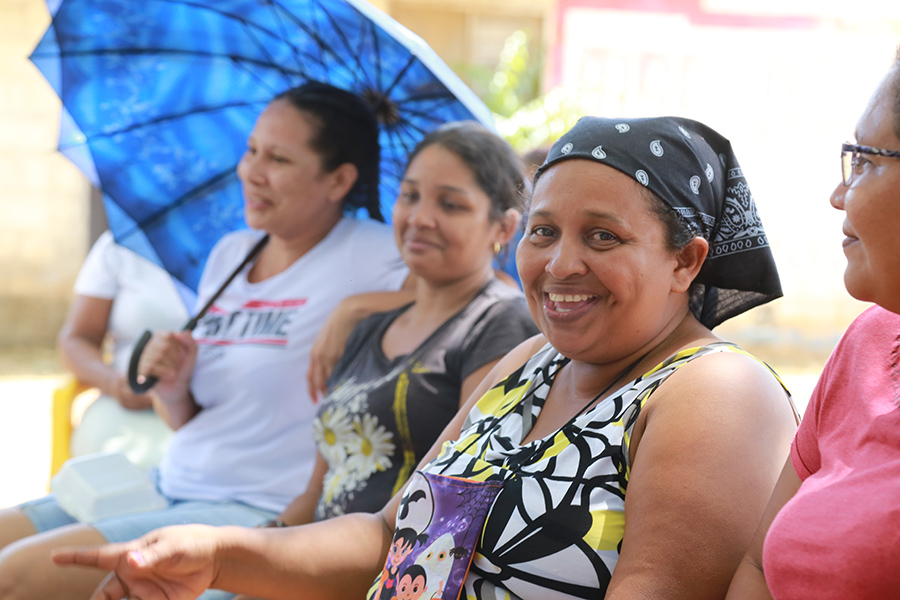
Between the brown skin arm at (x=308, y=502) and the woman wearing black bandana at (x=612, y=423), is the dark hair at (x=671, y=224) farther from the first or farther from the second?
the brown skin arm at (x=308, y=502)

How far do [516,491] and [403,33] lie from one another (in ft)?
4.92

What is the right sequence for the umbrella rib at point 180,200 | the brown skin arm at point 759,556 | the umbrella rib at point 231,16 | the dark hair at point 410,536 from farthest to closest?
the umbrella rib at point 180,200 < the umbrella rib at point 231,16 < the dark hair at point 410,536 < the brown skin arm at point 759,556

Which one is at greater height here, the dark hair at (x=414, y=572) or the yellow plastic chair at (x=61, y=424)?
the dark hair at (x=414, y=572)

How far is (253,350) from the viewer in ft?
9.00

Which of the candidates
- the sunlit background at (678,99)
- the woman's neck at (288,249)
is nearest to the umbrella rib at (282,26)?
the woman's neck at (288,249)

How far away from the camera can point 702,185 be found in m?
1.49

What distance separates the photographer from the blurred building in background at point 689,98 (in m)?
8.34

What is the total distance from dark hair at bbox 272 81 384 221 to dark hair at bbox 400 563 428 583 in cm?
170

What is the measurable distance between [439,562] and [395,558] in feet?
0.57

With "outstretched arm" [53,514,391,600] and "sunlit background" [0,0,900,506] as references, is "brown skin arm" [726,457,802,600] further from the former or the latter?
"sunlit background" [0,0,900,506]

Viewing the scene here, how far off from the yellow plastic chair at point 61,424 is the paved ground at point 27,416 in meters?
1.71

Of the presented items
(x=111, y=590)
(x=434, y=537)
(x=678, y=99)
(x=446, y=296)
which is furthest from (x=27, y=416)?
(x=678, y=99)

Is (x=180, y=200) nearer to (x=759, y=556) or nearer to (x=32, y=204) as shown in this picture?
(x=759, y=556)

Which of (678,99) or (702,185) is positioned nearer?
(702,185)
